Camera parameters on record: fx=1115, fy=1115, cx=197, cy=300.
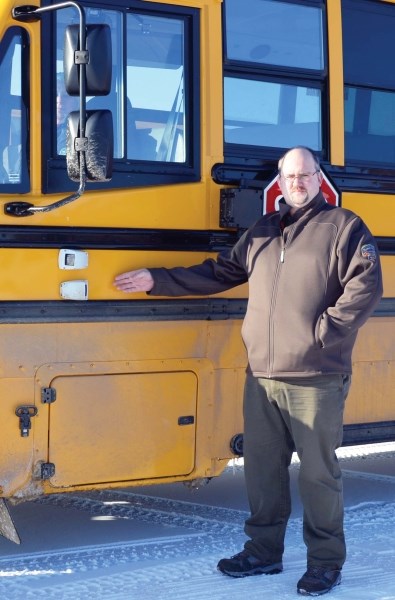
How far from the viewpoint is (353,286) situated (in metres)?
4.47

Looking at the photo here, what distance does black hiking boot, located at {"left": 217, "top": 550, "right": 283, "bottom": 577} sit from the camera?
4.72 metres

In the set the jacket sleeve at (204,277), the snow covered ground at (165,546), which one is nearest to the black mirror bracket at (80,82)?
the jacket sleeve at (204,277)

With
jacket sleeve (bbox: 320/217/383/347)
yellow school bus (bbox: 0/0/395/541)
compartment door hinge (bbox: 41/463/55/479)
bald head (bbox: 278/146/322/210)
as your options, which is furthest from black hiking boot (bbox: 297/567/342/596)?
bald head (bbox: 278/146/322/210)

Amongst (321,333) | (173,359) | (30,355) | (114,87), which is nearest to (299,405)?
(321,333)

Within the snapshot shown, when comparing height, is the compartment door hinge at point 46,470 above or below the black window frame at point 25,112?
below

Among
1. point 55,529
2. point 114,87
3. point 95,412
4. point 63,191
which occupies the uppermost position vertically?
point 114,87

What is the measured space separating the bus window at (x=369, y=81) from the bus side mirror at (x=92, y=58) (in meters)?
1.59

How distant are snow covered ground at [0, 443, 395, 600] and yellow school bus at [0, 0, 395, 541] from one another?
0.35 meters

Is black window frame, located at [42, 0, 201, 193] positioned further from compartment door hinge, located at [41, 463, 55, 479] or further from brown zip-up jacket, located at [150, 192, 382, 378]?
compartment door hinge, located at [41, 463, 55, 479]

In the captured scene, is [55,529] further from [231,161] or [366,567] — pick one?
[231,161]

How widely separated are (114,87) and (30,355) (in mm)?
1221

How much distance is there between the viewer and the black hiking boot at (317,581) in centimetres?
450

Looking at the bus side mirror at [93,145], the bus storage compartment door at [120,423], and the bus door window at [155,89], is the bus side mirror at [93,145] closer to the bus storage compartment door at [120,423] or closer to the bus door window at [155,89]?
the bus door window at [155,89]

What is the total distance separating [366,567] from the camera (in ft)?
16.0
